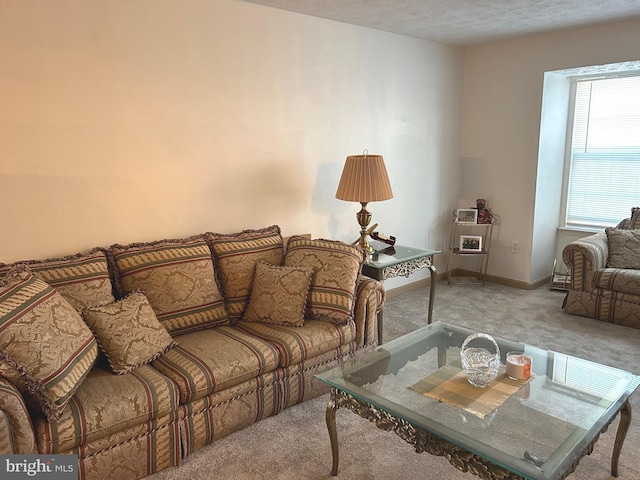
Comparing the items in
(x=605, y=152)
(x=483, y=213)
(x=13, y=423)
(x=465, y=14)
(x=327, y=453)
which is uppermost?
(x=465, y=14)

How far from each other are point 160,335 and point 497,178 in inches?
149

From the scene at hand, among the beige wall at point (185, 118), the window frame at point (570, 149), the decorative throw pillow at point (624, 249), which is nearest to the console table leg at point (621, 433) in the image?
the decorative throw pillow at point (624, 249)

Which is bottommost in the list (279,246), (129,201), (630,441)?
(630,441)

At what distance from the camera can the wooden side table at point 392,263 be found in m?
3.40

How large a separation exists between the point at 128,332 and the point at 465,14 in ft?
10.4

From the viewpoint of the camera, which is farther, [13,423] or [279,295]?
[279,295]

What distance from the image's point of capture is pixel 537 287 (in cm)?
492

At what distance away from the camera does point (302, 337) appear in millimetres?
2672

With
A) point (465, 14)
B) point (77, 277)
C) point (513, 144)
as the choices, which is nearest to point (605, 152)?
point (513, 144)

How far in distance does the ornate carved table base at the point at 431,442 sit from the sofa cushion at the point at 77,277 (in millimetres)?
1262

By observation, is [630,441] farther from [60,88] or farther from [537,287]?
[60,88]

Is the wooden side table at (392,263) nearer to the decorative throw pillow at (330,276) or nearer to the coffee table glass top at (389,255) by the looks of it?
the coffee table glass top at (389,255)

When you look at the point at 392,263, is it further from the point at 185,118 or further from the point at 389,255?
the point at 185,118

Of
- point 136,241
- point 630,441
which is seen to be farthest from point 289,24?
point 630,441
